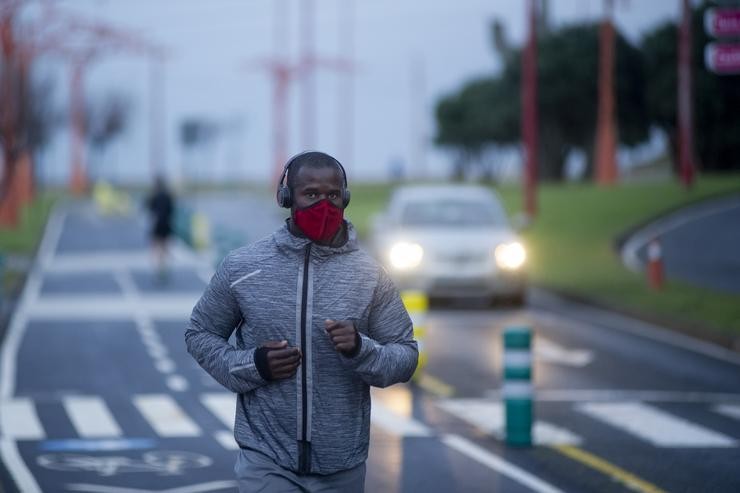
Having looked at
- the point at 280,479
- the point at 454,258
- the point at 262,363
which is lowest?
the point at 454,258

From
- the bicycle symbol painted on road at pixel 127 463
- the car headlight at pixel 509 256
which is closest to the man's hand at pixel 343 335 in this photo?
the bicycle symbol painted on road at pixel 127 463

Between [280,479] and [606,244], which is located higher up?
[280,479]

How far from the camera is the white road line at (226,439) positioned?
12.6 metres

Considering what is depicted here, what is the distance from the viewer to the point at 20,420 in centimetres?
1414

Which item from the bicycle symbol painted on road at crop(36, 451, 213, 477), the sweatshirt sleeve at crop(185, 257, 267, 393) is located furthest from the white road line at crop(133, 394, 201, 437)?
the sweatshirt sleeve at crop(185, 257, 267, 393)

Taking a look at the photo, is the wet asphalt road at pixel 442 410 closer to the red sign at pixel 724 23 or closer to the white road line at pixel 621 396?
the white road line at pixel 621 396

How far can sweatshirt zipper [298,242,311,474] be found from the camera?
5570 millimetres

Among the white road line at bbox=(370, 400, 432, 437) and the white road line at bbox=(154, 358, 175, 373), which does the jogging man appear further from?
the white road line at bbox=(154, 358, 175, 373)

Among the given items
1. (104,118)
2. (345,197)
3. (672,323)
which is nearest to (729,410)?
(672,323)

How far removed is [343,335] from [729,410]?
1000 centimetres

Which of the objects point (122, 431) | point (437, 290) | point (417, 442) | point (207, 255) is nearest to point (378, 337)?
point (417, 442)

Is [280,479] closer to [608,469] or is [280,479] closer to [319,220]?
[319,220]

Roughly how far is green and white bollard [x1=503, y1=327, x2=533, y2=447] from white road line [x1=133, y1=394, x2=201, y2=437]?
266cm

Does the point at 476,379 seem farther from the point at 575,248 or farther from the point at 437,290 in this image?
the point at 575,248
